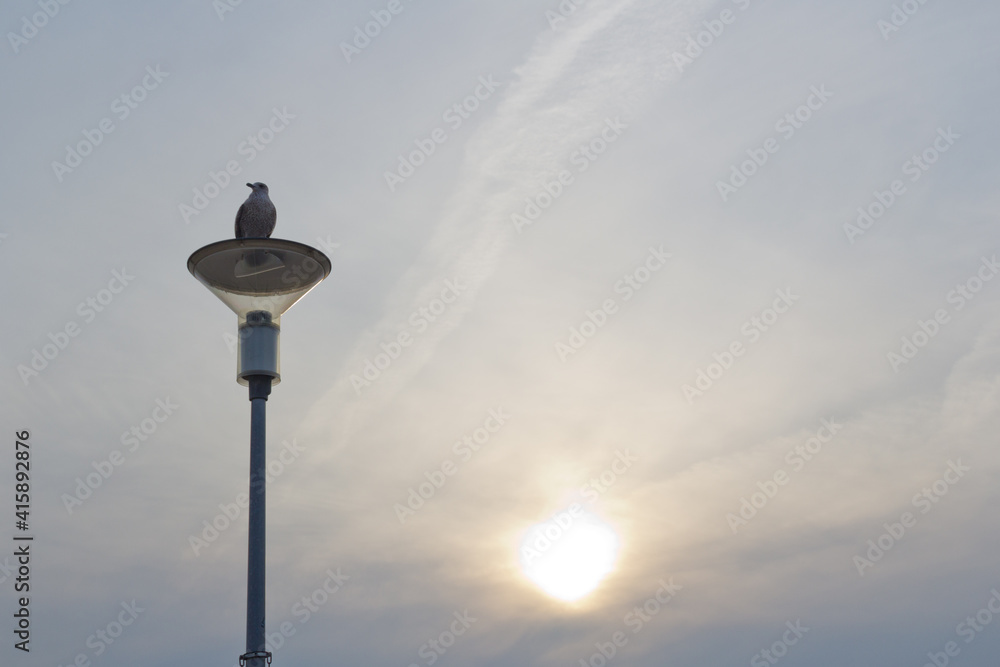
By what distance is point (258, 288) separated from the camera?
11.0 metres

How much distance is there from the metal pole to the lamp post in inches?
0.5

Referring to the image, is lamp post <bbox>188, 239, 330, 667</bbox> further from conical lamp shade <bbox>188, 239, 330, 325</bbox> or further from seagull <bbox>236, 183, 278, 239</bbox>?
seagull <bbox>236, 183, 278, 239</bbox>

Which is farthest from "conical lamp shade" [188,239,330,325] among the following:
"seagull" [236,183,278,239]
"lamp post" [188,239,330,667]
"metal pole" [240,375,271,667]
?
"seagull" [236,183,278,239]

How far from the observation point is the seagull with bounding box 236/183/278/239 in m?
12.4

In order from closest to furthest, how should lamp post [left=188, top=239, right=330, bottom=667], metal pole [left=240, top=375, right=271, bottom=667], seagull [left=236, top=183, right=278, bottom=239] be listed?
metal pole [left=240, top=375, right=271, bottom=667] → lamp post [left=188, top=239, right=330, bottom=667] → seagull [left=236, top=183, right=278, bottom=239]

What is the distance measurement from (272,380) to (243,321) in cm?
73

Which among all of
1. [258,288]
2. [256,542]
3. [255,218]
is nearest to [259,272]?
[258,288]

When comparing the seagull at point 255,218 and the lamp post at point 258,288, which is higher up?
the seagull at point 255,218

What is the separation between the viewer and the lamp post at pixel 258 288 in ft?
35.1

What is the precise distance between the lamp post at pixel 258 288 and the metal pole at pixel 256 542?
0.01 m

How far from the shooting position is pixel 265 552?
33.1ft

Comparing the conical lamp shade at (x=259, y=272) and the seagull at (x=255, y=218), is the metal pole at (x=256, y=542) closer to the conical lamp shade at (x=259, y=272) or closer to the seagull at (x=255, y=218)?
the conical lamp shade at (x=259, y=272)

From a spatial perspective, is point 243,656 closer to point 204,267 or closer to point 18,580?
point 204,267

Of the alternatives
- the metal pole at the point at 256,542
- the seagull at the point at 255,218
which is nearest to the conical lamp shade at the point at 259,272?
the metal pole at the point at 256,542
